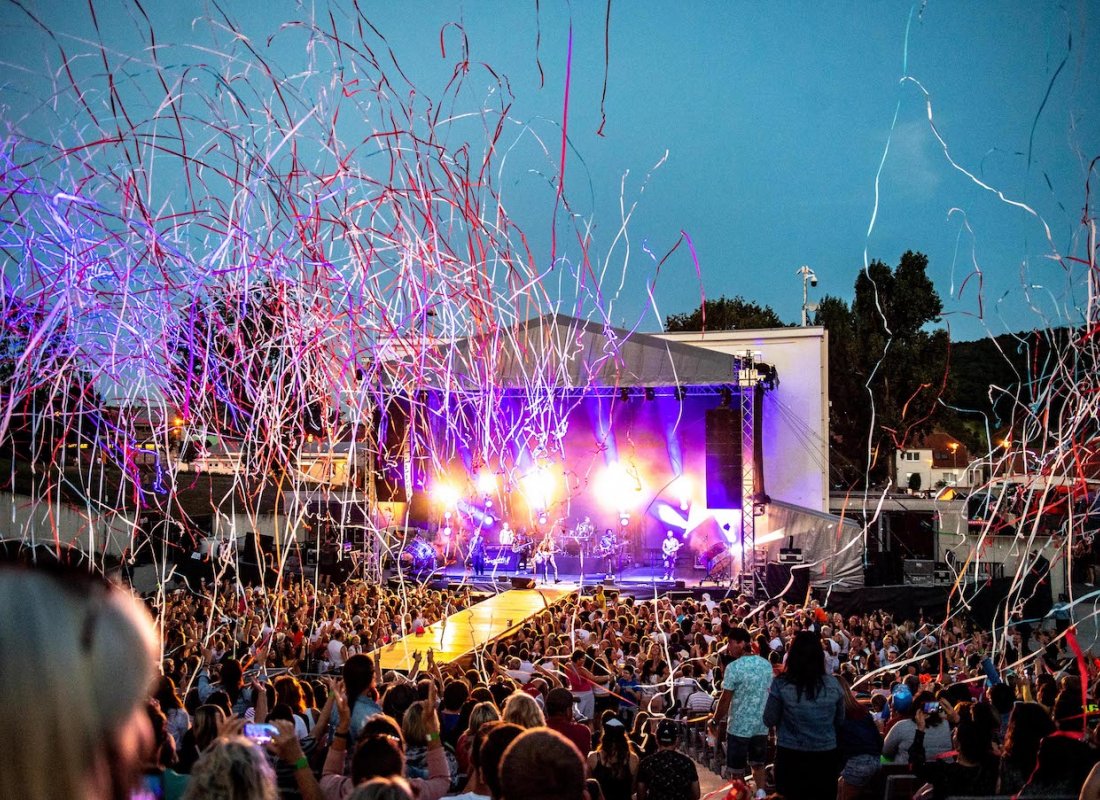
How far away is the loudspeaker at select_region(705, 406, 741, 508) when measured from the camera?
18281 millimetres

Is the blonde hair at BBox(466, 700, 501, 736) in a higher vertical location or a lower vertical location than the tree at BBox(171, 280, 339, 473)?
lower

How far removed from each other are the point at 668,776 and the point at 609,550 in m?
16.2

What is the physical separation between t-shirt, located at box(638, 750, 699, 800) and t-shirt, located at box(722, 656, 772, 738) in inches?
49.6

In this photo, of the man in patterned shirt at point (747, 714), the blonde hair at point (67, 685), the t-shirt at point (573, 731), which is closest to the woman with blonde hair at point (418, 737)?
the t-shirt at point (573, 731)

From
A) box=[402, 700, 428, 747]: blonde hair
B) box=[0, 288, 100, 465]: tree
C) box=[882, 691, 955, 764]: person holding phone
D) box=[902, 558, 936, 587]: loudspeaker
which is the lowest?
box=[902, 558, 936, 587]: loudspeaker

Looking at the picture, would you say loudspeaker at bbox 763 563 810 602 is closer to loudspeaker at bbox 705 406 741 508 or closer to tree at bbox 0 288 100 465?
loudspeaker at bbox 705 406 741 508

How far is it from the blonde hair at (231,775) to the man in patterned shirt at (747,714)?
137 inches

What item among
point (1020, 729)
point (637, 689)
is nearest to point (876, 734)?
point (1020, 729)

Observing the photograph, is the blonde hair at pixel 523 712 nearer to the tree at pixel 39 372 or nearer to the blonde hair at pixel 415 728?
the blonde hair at pixel 415 728

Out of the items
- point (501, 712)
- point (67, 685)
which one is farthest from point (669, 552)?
point (67, 685)

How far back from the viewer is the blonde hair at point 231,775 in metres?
1.77

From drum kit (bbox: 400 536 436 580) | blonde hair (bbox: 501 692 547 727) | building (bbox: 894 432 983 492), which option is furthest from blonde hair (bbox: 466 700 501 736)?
building (bbox: 894 432 983 492)

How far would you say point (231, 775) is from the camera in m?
1.78

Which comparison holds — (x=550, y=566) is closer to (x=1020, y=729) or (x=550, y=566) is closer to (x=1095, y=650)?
Result: (x=1095, y=650)
